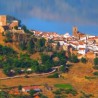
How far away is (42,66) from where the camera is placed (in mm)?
58844

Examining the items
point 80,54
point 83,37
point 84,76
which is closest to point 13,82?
point 84,76

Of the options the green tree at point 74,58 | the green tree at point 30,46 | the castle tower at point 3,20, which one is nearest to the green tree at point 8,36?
the green tree at point 30,46

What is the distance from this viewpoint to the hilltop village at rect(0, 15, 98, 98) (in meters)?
52.8

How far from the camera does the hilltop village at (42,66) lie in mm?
52844

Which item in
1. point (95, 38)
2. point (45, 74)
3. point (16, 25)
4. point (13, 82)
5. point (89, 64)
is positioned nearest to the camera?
point (13, 82)

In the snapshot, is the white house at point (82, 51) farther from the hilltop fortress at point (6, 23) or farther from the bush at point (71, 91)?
the bush at point (71, 91)

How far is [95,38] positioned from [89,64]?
18.8 metres

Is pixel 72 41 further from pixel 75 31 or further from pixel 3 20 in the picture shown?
pixel 3 20

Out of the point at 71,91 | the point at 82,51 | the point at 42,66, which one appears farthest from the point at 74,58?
the point at 71,91

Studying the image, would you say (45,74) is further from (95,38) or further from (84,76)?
(95,38)

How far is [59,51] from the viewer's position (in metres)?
65.1

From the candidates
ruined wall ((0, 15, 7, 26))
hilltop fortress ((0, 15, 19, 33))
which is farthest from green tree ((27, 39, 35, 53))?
ruined wall ((0, 15, 7, 26))

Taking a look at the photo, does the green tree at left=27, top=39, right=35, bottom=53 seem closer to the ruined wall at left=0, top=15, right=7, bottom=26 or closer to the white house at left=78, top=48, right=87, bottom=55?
the white house at left=78, top=48, right=87, bottom=55

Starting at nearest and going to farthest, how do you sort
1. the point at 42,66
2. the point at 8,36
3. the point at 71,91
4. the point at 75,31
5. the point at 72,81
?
1. the point at 71,91
2. the point at 72,81
3. the point at 42,66
4. the point at 8,36
5. the point at 75,31
